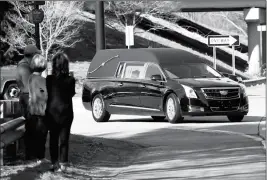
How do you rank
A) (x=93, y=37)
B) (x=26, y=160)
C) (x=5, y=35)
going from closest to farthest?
(x=26, y=160) < (x=5, y=35) < (x=93, y=37)

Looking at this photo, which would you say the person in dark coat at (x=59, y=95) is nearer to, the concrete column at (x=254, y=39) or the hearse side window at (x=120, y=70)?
the hearse side window at (x=120, y=70)

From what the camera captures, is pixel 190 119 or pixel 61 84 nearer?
pixel 61 84

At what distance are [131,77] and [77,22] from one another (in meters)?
33.7

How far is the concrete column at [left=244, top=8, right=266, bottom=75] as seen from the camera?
55994 mm

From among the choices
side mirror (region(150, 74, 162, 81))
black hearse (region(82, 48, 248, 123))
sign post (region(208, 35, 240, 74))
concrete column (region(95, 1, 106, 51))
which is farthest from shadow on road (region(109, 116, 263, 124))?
sign post (region(208, 35, 240, 74))

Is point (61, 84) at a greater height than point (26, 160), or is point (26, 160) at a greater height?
point (61, 84)

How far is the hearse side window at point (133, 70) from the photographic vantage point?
78.3ft

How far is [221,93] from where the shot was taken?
→ 22.4m

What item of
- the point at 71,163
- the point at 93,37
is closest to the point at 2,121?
the point at 71,163

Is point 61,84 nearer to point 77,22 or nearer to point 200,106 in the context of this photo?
point 200,106

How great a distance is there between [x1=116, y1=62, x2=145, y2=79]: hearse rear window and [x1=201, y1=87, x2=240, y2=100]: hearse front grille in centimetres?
214

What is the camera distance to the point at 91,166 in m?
14.1

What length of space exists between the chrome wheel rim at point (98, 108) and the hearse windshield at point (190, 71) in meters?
1.84

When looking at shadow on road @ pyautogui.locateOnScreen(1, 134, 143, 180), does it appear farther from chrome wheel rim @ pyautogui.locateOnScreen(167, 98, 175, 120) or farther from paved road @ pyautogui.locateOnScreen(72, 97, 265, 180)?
chrome wheel rim @ pyautogui.locateOnScreen(167, 98, 175, 120)
